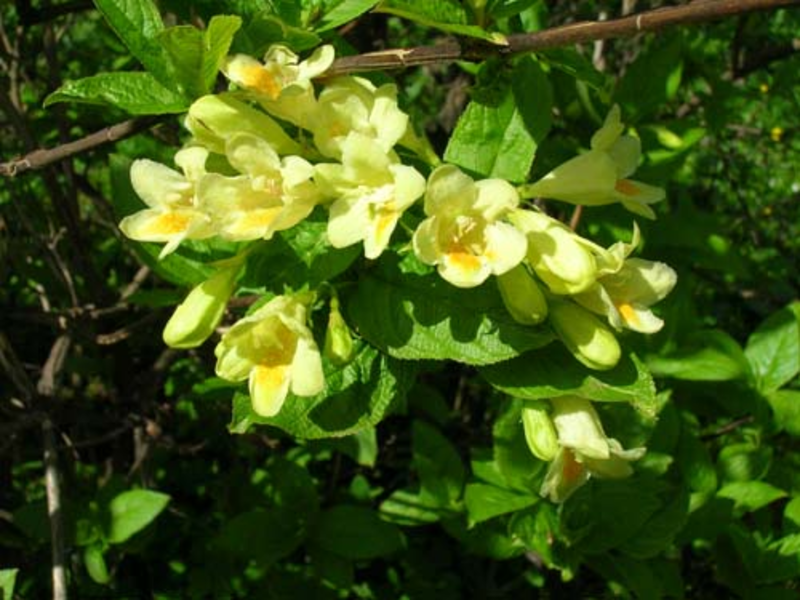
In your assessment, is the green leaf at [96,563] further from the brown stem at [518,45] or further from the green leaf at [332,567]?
the brown stem at [518,45]

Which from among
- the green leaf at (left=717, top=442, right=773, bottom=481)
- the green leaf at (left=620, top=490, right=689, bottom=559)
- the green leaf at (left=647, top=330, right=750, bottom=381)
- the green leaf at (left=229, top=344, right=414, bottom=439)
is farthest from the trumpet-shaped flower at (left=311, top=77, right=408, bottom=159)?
the green leaf at (left=717, top=442, right=773, bottom=481)

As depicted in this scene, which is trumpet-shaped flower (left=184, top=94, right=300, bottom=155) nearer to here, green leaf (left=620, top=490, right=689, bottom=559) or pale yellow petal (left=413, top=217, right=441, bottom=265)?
pale yellow petal (left=413, top=217, right=441, bottom=265)

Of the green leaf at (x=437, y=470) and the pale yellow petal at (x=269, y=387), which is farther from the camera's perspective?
the green leaf at (x=437, y=470)

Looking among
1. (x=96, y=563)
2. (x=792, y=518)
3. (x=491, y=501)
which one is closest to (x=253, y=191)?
(x=491, y=501)

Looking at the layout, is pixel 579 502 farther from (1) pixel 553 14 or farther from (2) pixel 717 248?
(1) pixel 553 14

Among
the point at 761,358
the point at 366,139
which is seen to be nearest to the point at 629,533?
the point at 761,358

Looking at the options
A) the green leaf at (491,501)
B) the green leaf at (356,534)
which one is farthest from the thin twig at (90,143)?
the green leaf at (356,534)
